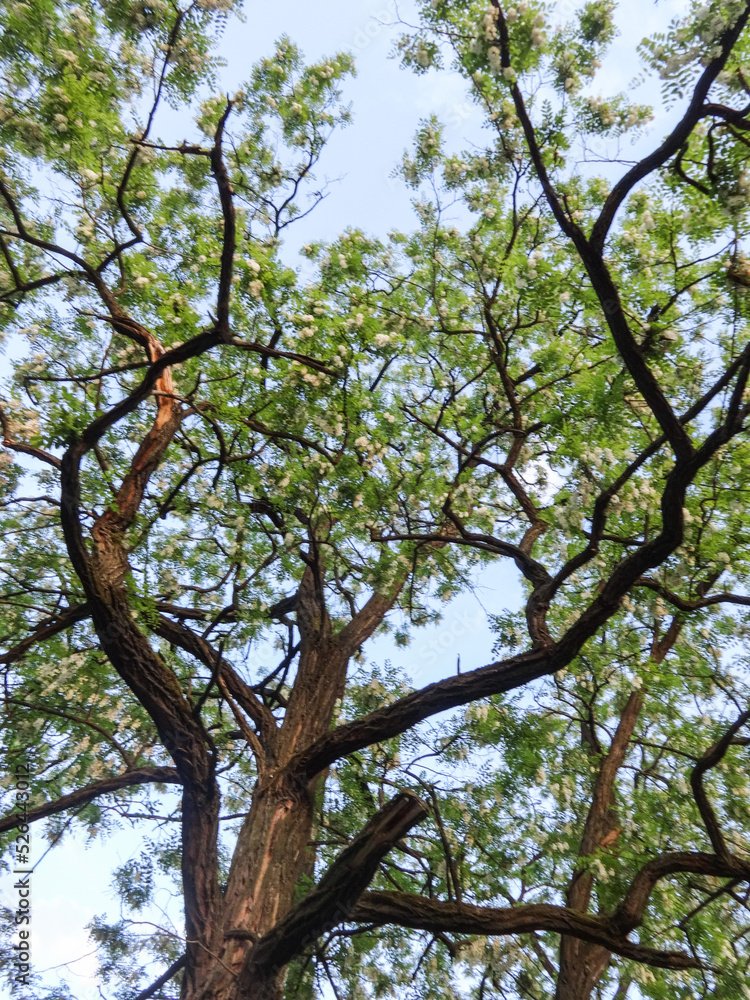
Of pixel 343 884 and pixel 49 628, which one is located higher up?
pixel 49 628

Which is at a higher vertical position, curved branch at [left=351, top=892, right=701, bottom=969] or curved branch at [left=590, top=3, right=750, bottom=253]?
curved branch at [left=590, top=3, right=750, bottom=253]

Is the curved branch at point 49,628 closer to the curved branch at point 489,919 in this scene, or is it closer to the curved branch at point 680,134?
the curved branch at point 489,919

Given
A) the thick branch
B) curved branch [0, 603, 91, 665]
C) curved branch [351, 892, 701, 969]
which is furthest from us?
curved branch [0, 603, 91, 665]

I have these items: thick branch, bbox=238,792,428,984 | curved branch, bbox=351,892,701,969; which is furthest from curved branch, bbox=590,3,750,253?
curved branch, bbox=351,892,701,969

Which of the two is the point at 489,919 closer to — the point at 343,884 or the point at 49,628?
the point at 343,884

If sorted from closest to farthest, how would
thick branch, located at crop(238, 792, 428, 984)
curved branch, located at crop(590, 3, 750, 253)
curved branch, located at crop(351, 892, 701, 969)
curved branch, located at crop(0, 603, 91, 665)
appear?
curved branch, located at crop(590, 3, 750, 253), thick branch, located at crop(238, 792, 428, 984), curved branch, located at crop(351, 892, 701, 969), curved branch, located at crop(0, 603, 91, 665)

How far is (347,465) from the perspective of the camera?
18.9 ft

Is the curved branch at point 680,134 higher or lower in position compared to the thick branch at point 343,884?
higher

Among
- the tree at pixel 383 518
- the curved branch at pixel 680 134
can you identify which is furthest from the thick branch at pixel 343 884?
the curved branch at pixel 680 134

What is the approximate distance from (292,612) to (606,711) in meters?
3.86

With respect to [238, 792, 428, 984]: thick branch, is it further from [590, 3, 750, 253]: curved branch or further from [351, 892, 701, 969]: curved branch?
[590, 3, 750, 253]: curved branch

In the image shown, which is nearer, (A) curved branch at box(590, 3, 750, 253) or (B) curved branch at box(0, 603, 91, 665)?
(A) curved branch at box(590, 3, 750, 253)

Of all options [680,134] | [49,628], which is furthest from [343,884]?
[680,134]

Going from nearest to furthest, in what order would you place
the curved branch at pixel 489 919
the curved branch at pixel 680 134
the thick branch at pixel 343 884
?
the curved branch at pixel 680 134 → the thick branch at pixel 343 884 → the curved branch at pixel 489 919
